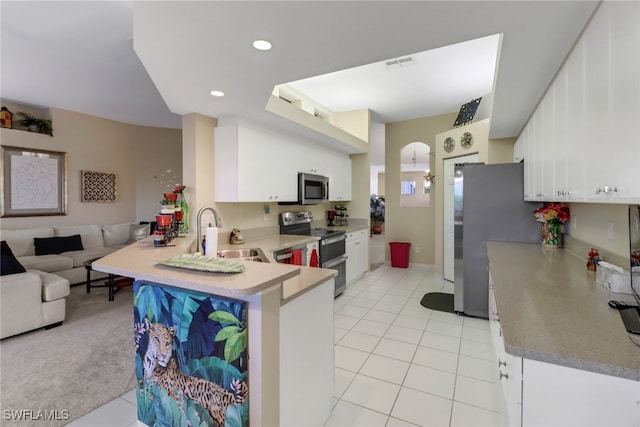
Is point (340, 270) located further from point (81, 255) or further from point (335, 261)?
point (81, 255)

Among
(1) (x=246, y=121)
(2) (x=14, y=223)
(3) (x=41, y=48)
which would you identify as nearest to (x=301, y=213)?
(1) (x=246, y=121)

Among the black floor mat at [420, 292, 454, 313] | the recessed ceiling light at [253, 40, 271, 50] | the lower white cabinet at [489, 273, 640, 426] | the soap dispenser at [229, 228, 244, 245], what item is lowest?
the black floor mat at [420, 292, 454, 313]

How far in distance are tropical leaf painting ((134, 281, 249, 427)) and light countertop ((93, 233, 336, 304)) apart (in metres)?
0.11

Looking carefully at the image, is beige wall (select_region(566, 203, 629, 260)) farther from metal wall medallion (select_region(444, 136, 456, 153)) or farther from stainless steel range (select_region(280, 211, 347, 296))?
stainless steel range (select_region(280, 211, 347, 296))

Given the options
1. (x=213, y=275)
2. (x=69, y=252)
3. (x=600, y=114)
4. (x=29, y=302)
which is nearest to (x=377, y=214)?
(x=69, y=252)

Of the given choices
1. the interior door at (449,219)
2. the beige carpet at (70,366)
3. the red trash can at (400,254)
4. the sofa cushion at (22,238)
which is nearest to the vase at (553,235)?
the interior door at (449,219)

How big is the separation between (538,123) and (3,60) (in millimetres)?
5521

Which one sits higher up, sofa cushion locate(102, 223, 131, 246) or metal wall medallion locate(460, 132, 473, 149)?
metal wall medallion locate(460, 132, 473, 149)

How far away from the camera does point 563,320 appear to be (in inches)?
47.9

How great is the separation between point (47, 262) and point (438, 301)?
18.8 feet

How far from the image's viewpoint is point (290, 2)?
1362mm

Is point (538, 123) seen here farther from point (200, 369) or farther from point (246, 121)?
point (200, 369)

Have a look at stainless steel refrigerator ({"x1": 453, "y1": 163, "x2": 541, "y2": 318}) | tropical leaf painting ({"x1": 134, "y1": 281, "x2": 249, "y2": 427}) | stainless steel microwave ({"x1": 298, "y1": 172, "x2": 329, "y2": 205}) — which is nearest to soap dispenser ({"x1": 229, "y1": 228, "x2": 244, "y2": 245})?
stainless steel microwave ({"x1": 298, "y1": 172, "x2": 329, "y2": 205})

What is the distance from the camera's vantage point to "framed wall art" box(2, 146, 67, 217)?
470cm
